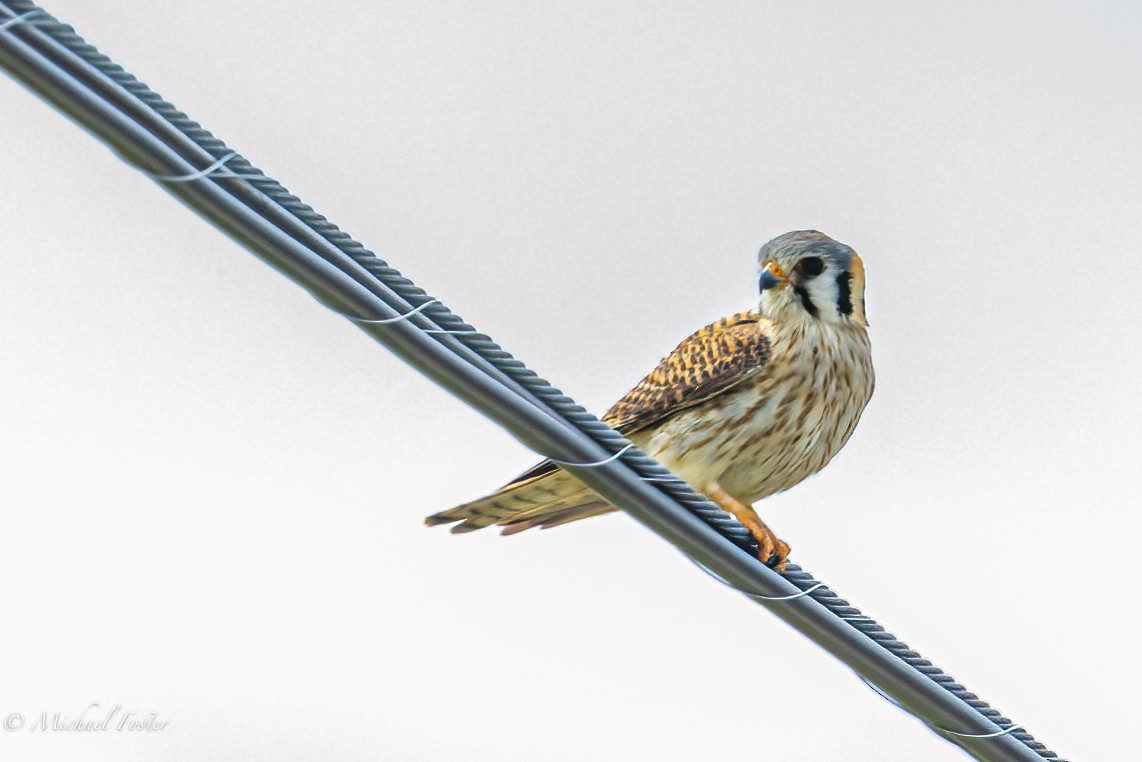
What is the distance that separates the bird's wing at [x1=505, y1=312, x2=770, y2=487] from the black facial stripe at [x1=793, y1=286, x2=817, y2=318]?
6.7 inches

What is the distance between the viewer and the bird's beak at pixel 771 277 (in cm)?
636

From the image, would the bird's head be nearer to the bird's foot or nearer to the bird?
the bird

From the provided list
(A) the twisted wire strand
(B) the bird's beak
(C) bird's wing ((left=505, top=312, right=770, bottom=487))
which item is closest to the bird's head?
(B) the bird's beak

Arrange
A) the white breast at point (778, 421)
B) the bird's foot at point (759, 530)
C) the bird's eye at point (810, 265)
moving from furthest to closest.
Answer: the bird's eye at point (810, 265) → the white breast at point (778, 421) → the bird's foot at point (759, 530)

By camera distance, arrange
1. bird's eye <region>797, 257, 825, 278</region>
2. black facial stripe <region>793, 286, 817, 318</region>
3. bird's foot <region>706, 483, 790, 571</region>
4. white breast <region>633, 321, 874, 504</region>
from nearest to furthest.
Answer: bird's foot <region>706, 483, 790, 571</region>
white breast <region>633, 321, 874, 504</region>
black facial stripe <region>793, 286, 817, 318</region>
bird's eye <region>797, 257, 825, 278</region>

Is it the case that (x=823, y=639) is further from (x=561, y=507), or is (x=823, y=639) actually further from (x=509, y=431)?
(x=561, y=507)

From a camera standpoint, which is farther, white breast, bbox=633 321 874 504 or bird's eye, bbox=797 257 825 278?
bird's eye, bbox=797 257 825 278

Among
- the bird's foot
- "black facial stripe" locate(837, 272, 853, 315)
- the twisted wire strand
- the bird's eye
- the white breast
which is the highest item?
the bird's eye

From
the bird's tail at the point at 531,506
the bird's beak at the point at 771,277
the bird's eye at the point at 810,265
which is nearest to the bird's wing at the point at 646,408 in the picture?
the bird's tail at the point at 531,506

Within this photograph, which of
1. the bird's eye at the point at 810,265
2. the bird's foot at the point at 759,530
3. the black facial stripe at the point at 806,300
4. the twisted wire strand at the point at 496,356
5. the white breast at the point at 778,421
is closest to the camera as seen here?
the twisted wire strand at the point at 496,356

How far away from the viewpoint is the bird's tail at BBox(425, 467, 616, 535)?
6.18 metres

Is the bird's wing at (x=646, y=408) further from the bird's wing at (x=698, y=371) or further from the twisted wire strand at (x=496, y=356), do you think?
the twisted wire strand at (x=496, y=356)

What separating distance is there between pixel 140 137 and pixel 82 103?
0.12 m

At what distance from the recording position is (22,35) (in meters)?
3.05
